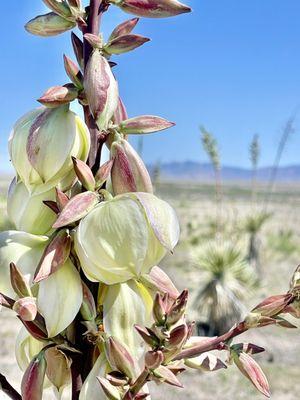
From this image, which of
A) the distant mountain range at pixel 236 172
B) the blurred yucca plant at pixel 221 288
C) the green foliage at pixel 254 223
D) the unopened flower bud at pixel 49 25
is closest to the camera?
the unopened flower bud at pixel 49 25

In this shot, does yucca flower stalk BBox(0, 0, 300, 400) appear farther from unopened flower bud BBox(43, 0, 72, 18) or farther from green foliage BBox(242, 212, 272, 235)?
green foliage BBox(242, 212, 272, 235)

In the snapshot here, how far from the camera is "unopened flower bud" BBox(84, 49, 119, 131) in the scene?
0.38m

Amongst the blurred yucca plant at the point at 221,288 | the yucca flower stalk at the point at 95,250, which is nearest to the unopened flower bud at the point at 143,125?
the yucca flower stalk at the point at 95,250

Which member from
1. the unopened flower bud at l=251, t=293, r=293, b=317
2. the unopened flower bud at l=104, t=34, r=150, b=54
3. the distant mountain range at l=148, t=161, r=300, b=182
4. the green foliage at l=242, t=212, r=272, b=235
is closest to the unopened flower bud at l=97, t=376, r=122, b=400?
the unopened flower bud at l=251, t=293, r=293, b=317

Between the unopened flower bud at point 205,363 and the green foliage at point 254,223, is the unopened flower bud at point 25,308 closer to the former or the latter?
the unopened flower bud at point 205,363

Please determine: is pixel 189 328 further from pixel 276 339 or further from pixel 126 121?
pixel 276 339

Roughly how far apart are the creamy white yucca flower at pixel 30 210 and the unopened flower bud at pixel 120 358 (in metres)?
0.10

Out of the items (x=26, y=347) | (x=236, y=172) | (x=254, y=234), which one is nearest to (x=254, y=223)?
(x=254, y=234)

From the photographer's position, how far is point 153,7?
1.38 ft

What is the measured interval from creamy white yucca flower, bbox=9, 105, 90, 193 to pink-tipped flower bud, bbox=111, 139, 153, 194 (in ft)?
0.09

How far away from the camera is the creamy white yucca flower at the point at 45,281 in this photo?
1.25ft

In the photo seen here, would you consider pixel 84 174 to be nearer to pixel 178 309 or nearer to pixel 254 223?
pixel 178 309

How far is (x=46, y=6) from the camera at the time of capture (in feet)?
1.41

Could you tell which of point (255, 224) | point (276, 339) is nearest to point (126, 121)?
point (276, 339)
